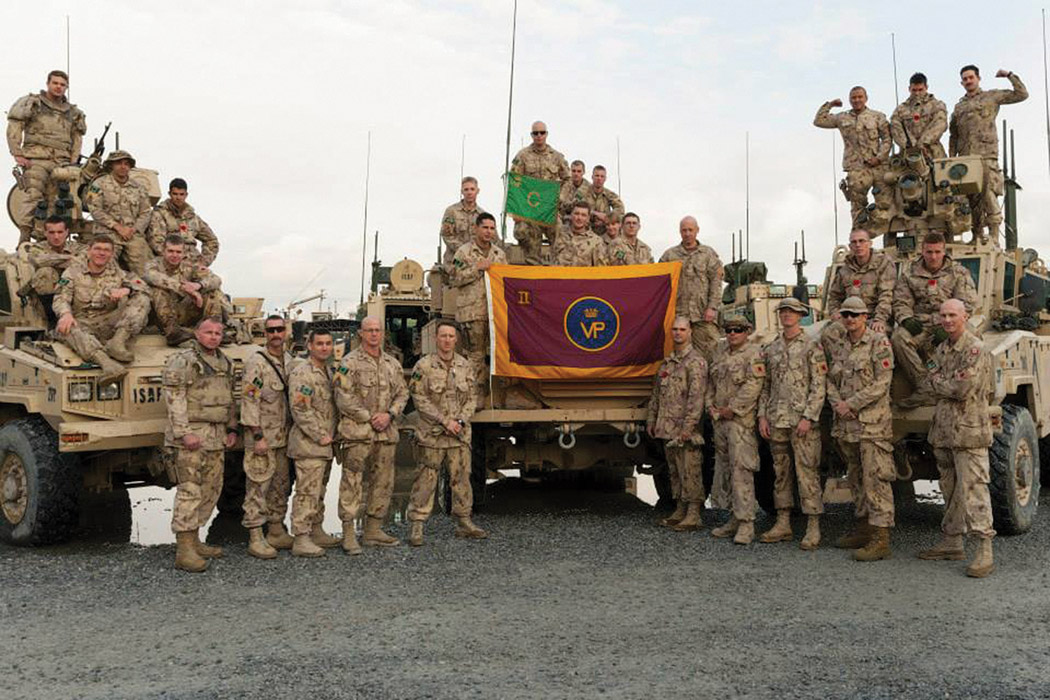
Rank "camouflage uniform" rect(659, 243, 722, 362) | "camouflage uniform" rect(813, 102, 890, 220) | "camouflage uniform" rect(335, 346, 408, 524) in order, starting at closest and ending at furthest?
"camouflage uniform" rect(335, 346, 408, 524), "camouflage uniform" rect(659, 243, 722, 362), "camouflage uniform" rect(813, 102, 890, 220)

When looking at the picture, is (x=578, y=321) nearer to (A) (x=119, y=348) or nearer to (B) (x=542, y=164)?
(B) (x=542, y=164)

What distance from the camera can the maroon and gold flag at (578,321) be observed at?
7695 mm

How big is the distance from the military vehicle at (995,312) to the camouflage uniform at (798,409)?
67 cm

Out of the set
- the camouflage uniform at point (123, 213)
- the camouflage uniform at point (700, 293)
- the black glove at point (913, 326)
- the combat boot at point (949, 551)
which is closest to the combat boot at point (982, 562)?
the combat boot at point (949, 551)

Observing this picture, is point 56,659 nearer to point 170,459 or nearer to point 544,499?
point 170,459

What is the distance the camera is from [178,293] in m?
7.44

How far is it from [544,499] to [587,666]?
4.99 metres

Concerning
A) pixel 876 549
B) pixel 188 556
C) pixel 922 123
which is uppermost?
pixel 922 123

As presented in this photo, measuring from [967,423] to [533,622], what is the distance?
314 centimetres

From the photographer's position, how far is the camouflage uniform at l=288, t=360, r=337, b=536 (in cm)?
639

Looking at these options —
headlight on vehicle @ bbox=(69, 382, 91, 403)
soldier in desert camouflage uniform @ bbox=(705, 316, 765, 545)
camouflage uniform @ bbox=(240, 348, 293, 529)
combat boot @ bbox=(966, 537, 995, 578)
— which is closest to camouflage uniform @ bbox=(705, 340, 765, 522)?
soldier in desert camouflage uniform @ bbox=(705, 316, 765, 545)

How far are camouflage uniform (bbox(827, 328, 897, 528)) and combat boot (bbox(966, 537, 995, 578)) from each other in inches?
22.9

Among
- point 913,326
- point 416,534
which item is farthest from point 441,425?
point 913,326

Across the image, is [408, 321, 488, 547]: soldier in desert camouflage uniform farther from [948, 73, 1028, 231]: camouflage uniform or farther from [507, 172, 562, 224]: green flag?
[948, 73, 1028, 231]: camouflage uniform
